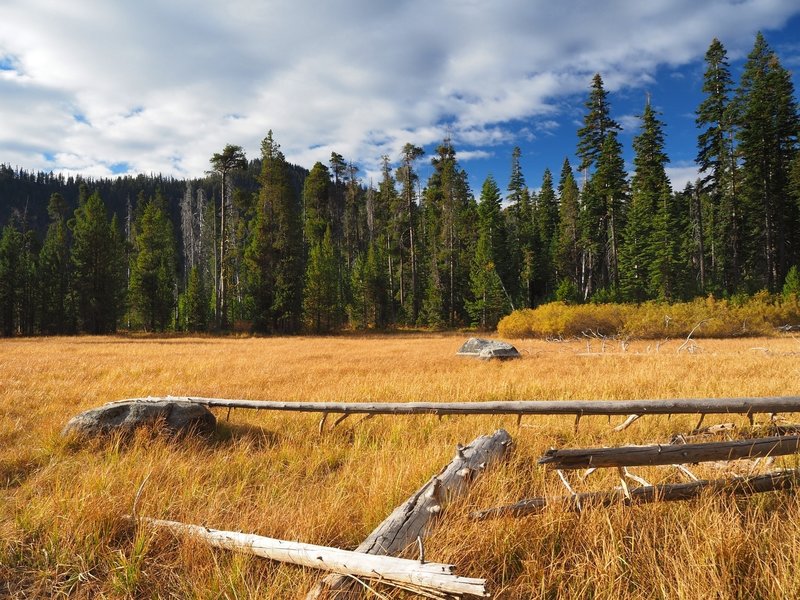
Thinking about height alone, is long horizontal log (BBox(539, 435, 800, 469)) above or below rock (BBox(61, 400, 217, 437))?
above

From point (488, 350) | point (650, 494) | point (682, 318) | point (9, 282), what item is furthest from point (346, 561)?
point (9, 282)

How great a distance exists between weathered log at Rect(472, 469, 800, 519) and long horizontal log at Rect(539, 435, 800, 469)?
189 millimetres

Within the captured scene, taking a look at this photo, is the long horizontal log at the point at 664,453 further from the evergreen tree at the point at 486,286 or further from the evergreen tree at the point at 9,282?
the evergreen tree at the point at 9,282

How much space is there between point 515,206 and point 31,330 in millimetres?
56731

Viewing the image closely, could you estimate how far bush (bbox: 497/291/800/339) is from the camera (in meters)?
22.5

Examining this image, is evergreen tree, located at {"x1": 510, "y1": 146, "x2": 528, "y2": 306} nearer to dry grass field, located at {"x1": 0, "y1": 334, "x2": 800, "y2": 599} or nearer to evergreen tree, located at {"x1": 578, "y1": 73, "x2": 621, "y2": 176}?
evergreen tree, located at {"x1": 578, "y1": 73, "x2": 621, "y2": 176}

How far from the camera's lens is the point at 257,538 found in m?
2.53

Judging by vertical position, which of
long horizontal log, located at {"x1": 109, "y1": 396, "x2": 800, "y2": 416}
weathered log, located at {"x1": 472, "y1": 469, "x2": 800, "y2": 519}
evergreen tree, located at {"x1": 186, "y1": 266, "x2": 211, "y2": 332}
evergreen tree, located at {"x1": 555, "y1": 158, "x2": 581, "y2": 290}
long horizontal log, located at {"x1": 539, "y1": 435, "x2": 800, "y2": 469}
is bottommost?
weathered log, located at {"x1": 472, "y1": 469, "x2": 800, "y2": 519}

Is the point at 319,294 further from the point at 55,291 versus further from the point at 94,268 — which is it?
the point at 55,291

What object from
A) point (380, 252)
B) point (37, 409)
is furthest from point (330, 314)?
point (37, 409)

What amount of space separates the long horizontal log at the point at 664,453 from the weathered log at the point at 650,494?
0.19 meters

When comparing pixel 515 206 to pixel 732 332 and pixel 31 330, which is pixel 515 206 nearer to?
pixel 732 332

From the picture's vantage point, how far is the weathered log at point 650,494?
2898 mm

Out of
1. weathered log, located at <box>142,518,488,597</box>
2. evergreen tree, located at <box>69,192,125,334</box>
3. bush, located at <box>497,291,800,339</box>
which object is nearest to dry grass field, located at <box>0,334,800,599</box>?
weathered log, located at <box>142,518,488,597</box>
